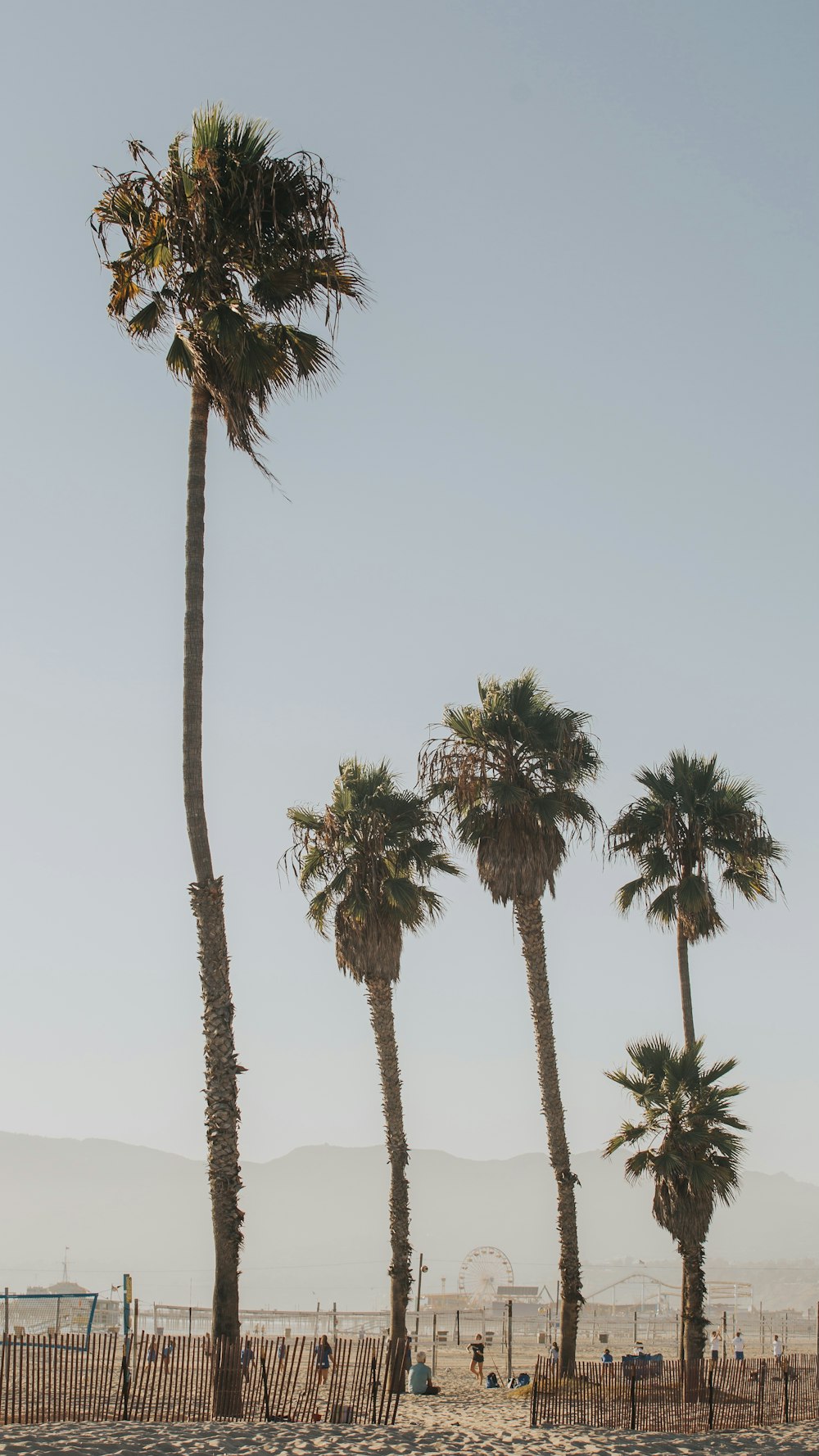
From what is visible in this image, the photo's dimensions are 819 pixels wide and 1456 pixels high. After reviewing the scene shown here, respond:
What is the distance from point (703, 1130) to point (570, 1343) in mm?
5218

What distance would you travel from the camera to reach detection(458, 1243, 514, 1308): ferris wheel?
285ft

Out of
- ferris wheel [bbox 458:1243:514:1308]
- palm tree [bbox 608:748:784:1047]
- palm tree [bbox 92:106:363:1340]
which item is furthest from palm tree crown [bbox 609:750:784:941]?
ferris wheel [bbox 458:1243:514:1308]

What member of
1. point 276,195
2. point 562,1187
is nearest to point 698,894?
point 562,1187

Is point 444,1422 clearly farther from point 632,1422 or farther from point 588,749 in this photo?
point 588,749

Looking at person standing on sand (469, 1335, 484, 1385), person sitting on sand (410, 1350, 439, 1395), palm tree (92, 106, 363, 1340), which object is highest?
palm tree (92, 106, 363, 1340)

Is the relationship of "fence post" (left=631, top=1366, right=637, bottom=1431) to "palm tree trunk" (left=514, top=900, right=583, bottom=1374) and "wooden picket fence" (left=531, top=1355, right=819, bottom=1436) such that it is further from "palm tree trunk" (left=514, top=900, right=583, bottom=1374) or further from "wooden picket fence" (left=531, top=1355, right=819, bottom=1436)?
"palm tree trunk" (left=514, top=900, right=583, bottom=1374)

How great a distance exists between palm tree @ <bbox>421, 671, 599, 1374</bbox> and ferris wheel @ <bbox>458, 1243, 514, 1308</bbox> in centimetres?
6204

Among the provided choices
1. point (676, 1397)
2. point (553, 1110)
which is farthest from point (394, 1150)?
point (676, 1397)

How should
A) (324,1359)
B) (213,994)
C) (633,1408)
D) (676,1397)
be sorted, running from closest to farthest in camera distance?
(213,994) < (633,1408) < (676,1397) < (324,1359)

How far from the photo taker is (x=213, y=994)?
59.1 ft

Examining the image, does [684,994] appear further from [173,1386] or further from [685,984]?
[173,1386]

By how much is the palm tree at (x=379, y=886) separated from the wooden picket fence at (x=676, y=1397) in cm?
684

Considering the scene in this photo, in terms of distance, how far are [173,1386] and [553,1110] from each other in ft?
38.4

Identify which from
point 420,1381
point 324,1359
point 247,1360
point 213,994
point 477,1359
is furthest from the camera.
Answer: point 477,1359
